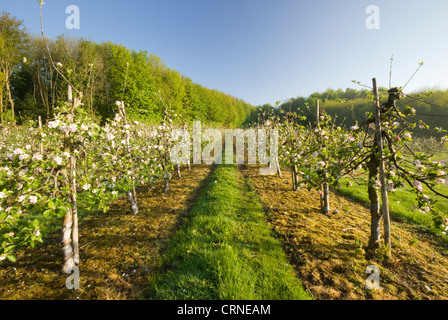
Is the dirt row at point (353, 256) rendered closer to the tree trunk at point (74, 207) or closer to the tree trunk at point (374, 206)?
the tree trunk at point (374, 206)

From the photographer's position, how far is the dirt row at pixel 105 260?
120 inches

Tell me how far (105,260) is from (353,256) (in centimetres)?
573

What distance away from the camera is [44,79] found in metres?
22.2

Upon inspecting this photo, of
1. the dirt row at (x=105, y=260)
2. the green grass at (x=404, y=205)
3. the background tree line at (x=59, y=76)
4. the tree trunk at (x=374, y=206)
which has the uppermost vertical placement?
the background tree line at (x=59, y=76)

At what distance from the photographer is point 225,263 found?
11.1 ft

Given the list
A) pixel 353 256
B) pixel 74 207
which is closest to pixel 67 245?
pixel 74 207

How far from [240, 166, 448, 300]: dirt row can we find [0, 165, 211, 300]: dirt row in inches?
131

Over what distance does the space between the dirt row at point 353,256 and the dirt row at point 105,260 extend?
131 inches

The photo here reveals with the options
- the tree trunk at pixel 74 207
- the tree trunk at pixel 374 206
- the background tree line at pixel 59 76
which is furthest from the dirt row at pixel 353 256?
the background tree line at pixel 59 76

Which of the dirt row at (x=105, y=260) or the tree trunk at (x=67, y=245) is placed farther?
the tree trunk at (x=67, y=245)

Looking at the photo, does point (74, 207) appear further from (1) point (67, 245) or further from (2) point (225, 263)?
(2) point (225, 263)

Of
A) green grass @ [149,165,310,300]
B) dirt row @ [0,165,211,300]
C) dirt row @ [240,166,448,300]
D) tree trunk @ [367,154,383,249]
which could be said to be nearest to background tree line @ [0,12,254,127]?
dirt row @ [0,165,211,300]
